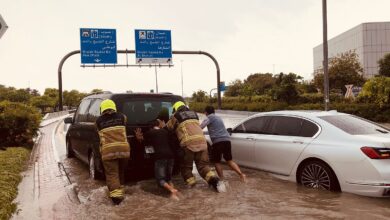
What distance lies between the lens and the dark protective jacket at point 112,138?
670 cm

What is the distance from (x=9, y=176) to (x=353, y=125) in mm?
6968

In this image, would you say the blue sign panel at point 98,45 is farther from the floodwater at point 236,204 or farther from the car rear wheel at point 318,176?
the car rear wheel at point 318,176

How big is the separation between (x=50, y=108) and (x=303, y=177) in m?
134

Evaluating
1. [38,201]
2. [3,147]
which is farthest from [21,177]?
[3,147]

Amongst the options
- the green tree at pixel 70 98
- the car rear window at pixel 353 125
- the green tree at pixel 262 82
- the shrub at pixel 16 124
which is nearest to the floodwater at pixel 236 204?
the car rear window at pixel 353 125

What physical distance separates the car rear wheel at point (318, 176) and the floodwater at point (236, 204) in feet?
0.42

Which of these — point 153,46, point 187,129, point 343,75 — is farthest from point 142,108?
point 343,75

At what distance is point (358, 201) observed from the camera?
6.25 meters

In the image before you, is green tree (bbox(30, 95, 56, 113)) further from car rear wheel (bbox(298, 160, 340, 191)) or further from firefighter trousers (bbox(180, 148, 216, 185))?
car rear wheel (bbox(298, 160, 340, 191))

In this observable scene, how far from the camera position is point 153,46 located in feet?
96.9

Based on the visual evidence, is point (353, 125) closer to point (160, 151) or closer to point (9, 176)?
point (160, 151)

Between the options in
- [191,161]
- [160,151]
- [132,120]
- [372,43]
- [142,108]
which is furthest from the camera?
[372,43]

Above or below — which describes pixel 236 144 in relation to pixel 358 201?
above

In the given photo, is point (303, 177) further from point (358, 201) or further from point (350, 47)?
point (350, 47)
